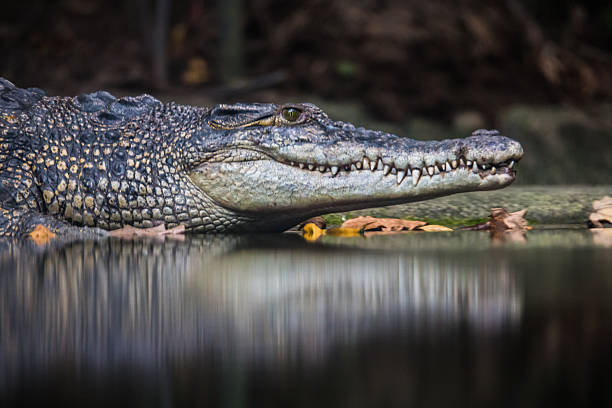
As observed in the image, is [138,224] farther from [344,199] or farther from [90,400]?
[90,400]

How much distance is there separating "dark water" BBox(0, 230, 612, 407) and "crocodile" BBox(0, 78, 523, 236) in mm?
1028

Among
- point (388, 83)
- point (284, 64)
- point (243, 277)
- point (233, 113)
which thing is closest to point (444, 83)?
point (388, 83)

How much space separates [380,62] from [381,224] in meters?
4.82

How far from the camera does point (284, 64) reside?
895cm

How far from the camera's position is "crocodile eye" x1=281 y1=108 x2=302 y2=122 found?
3.90 m

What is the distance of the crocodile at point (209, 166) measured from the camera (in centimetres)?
370

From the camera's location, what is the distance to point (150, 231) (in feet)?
13.2

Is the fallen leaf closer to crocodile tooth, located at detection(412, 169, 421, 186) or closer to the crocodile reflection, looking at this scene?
crocodile tooth, located at detection(412, 169, 421, 186)

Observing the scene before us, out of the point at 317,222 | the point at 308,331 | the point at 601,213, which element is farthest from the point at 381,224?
the point at 308,331

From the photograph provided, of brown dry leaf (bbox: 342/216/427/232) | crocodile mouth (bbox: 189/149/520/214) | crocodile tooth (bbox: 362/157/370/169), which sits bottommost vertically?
brown dry leaf (bbox: 342/216/427/232)

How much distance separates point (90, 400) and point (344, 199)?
2811 mm

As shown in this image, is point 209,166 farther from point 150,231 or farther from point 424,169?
point 424,169

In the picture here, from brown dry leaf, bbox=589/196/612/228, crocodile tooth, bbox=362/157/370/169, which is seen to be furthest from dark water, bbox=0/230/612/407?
brown dry leaf, bbox=589/196/612/228

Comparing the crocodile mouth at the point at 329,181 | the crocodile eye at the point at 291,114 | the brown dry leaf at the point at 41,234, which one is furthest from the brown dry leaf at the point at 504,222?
the brown dry leaf at the point at 41,234
